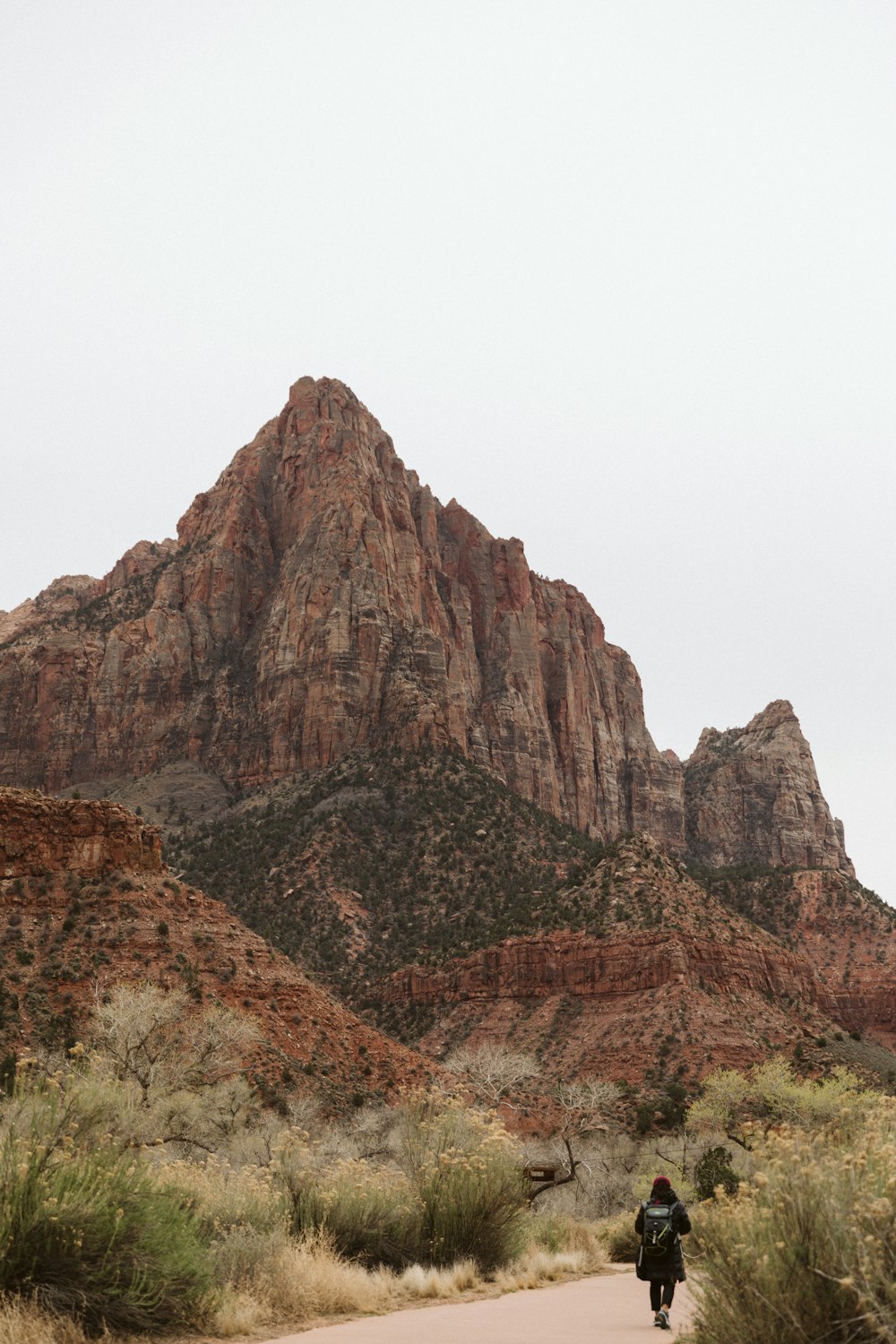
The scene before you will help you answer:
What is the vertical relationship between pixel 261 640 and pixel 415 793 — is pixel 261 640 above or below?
above

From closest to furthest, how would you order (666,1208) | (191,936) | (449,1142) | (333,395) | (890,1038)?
(666,1208) < (449,1142) < (191,936) < (890,1038) < (333,395)

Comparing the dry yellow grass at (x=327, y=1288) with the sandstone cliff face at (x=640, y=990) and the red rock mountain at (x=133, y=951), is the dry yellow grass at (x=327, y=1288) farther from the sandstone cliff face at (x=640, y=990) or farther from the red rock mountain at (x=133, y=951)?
the sandstone cliff face at (x=640, y=990)

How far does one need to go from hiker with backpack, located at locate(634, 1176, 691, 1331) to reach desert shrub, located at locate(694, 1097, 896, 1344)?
19.9 feet

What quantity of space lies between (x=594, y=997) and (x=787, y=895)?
38967mm

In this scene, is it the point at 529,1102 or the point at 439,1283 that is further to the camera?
the point at 529,1102

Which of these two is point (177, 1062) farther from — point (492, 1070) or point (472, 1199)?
point (492, 1070)

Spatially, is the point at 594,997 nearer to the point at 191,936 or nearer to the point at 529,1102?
the point at 529,1102

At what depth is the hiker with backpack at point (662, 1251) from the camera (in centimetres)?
1505

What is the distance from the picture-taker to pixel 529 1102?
191 ft

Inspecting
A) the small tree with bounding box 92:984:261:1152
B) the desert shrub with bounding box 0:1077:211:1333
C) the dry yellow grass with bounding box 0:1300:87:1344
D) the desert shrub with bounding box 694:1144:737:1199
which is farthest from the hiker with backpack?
the desert shrub with bounding box 694:1144:737:1199

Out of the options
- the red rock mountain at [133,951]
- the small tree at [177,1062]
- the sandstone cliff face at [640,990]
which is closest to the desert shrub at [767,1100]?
the sandstone cliff face at [640,990]

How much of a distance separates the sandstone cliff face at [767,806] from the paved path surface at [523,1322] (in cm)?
14297

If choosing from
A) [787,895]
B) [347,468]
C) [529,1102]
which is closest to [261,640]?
[347,468]

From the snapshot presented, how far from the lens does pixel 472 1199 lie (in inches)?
791
